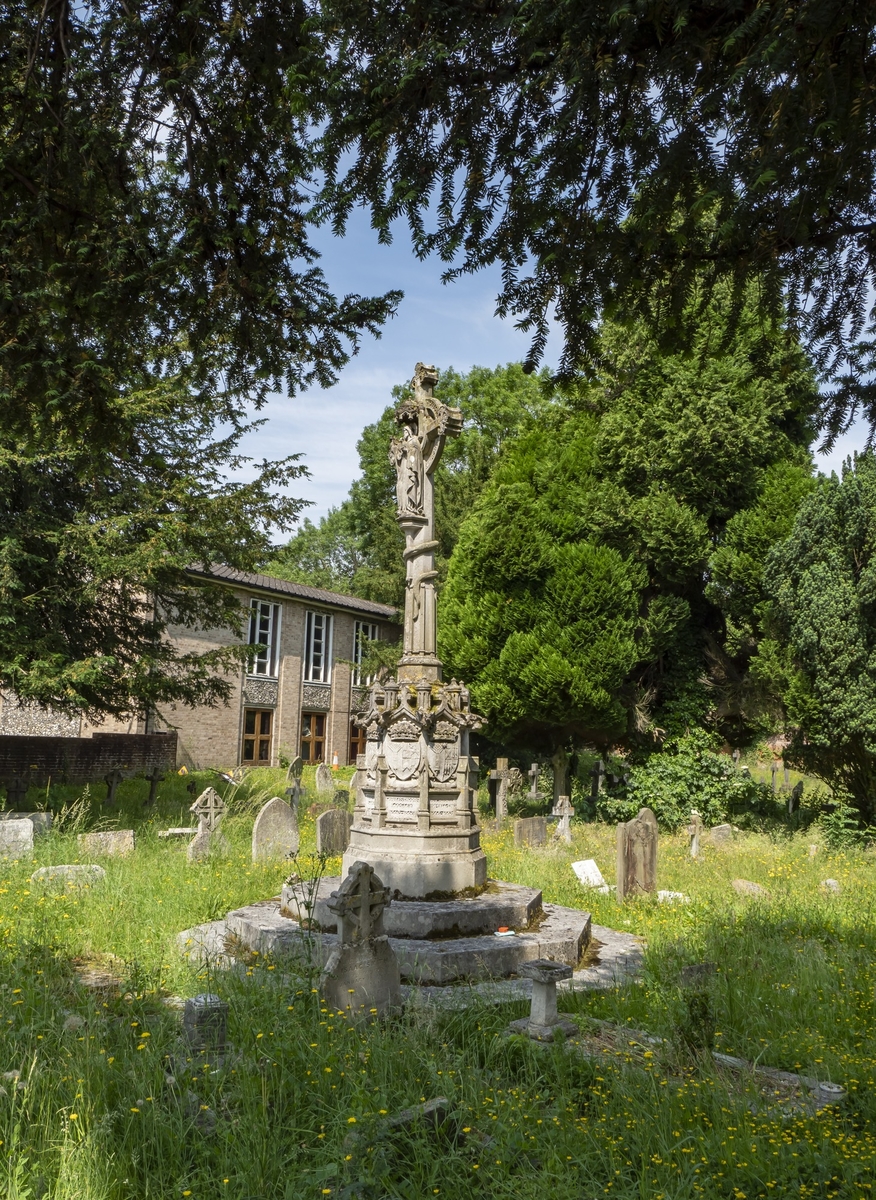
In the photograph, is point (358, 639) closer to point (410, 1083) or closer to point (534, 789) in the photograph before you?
point (534, 789)

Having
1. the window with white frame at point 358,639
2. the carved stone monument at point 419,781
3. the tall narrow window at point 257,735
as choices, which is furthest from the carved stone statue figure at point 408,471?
the window with white frame at point 358,639

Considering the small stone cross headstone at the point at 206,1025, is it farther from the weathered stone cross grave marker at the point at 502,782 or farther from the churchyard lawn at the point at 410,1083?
the weathered stone cross grave marker at the point at 502,782

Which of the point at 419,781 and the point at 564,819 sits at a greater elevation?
the point at 419,781

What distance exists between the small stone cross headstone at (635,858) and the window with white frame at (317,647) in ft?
75.6

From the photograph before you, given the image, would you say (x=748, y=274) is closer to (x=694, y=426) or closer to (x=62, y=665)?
(x=62, y=665)

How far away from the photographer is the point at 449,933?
24.8 ft

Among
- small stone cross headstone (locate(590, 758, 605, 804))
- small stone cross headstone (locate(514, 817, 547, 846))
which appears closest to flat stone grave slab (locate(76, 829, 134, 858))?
small stone cross headstone (locate(514, 817, 547, 846))

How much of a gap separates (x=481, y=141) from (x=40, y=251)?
2.86m

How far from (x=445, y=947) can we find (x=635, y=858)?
3.65m

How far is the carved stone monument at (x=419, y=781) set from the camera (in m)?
8.43

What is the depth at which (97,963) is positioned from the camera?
6.70m

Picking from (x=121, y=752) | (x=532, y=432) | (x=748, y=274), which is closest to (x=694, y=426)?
(x=532, y=432)

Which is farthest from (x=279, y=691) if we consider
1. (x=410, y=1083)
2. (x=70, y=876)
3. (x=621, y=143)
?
(x=621, y=143)

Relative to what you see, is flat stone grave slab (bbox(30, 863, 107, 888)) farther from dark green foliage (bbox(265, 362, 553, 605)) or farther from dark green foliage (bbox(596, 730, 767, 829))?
dark green foliage (bbox(265, 362, 553, 605))
